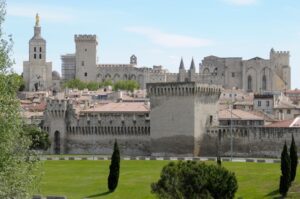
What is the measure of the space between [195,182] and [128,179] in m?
17.8

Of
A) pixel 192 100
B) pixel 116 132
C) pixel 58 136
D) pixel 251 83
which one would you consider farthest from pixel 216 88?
pixel 251 83

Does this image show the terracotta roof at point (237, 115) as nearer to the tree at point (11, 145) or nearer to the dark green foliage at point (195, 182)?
the dark green foliage at point (195, 182)

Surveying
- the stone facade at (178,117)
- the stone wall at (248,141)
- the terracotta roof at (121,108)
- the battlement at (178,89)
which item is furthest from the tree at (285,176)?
the terracotta roof at (121,108)

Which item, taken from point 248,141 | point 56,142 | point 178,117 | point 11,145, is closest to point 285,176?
point 11,145

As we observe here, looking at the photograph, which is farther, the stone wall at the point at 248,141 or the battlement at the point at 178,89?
the battlement at the point at 178,89

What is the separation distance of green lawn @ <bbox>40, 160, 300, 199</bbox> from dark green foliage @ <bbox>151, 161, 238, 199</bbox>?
5.78 meters

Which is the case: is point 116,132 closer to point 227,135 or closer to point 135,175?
point 227,135

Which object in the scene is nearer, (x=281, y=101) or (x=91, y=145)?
(x=91, y=145)

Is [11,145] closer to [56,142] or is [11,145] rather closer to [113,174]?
[113,174]

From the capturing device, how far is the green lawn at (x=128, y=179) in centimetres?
6356

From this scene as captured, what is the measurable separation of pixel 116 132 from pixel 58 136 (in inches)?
320

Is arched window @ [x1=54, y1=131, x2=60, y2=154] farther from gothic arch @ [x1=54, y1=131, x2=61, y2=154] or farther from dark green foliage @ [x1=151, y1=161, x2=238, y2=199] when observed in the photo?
dark green foliage @ [x1=151, y1=161, x2=238, y2=199]

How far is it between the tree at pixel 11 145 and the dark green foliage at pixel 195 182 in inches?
516

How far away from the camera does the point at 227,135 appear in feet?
319
